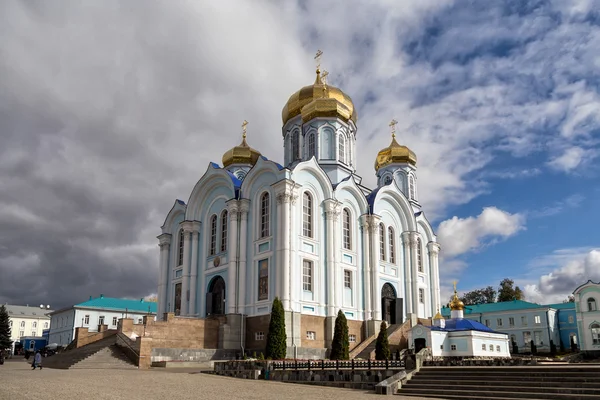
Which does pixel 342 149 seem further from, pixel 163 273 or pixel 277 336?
pixel 277 336

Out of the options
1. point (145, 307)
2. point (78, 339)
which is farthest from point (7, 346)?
point (78, 339)

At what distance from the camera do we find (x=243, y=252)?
98.1 feet

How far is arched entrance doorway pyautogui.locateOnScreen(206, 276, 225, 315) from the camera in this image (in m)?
31.2

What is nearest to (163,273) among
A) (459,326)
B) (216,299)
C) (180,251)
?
(180,251)

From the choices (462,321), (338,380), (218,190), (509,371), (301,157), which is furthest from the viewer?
(301,157)

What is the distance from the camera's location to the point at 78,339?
1161 inches

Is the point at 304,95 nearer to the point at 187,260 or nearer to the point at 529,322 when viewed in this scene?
the point at 187,260

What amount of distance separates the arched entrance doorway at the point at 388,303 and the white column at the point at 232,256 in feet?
31.5

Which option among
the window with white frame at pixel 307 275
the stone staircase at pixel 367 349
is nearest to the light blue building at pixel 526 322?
the stone staircase at pixel 367 349

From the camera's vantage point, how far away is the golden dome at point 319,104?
35.3 meters

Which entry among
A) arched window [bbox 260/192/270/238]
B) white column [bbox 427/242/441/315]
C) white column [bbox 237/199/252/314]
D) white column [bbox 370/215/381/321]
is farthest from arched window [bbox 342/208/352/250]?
white column [bbox 427/242/441/315]

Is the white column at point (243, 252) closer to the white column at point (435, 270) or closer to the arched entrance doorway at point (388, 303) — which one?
the arched entrance doorway at point (388, 303)

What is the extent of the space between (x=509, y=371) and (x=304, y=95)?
25.2 metres

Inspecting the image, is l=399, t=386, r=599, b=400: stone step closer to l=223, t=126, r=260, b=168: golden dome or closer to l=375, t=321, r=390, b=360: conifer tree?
l=375, t=321, r=390, b=360: conifer tree
